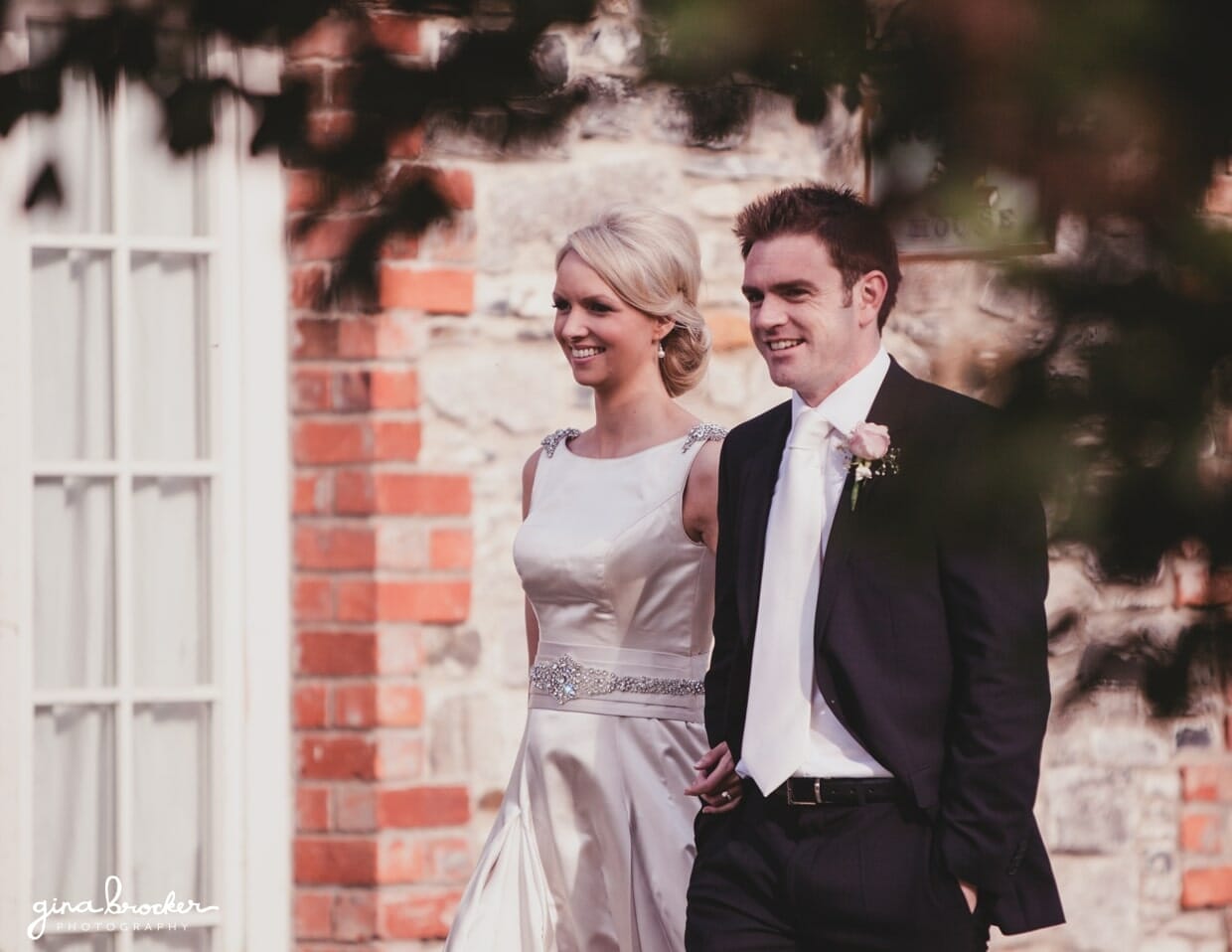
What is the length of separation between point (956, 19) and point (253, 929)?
14.2ft

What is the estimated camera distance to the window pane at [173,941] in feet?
16.2

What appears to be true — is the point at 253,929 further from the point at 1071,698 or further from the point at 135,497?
the point at 1071,698

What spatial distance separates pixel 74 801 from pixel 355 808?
700 mm

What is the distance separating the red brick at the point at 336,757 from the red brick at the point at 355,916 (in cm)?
29

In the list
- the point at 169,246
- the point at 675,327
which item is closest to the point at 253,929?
the point at 169,246

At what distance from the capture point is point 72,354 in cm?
497

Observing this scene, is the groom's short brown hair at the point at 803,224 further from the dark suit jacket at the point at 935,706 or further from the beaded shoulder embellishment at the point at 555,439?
the beaded shoulder embellishment at the point at 555,439

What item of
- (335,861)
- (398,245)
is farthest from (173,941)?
(398,245)

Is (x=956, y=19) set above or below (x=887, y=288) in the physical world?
above

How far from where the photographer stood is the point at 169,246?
197 inches

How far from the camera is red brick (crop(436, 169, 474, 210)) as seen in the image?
4.14ft

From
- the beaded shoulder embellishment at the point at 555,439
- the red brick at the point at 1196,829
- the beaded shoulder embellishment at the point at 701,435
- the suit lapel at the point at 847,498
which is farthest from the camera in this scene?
the red brick at the point at 1196,829

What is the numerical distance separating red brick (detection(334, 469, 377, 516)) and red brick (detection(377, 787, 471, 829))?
0.69 metres

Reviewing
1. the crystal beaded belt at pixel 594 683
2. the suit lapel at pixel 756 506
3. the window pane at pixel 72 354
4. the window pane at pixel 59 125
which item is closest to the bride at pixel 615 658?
the crystal beaded belt at pixel 594 683
